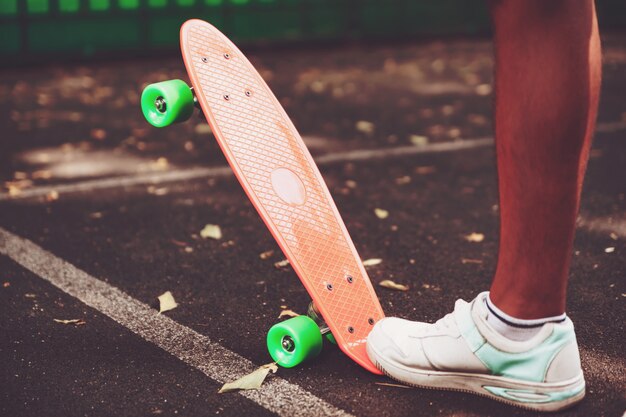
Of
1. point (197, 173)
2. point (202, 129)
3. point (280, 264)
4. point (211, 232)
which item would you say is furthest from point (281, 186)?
point (202, 129)

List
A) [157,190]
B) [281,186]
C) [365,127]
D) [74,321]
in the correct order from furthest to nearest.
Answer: [365,127] < [157,190] < [74,321] < [281,186]

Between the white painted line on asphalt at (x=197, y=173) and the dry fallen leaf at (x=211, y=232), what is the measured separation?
2.91 feet

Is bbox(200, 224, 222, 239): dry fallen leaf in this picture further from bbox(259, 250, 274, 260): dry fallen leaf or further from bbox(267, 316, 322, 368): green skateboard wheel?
bbox(267, 316, 322, 368): green skateboard wheel

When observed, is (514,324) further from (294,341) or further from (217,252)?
(217,252)

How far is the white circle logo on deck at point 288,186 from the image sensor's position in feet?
8.25

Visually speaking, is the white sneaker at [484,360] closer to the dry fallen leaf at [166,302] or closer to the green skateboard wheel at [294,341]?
the green skateboard wheel at [294,341]

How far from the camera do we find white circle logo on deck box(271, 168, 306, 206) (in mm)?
2514

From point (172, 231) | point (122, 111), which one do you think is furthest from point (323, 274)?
point (122, 111)

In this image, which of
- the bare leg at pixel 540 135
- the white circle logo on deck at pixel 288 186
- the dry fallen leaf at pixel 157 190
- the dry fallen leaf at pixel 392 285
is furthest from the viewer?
the dry fallen leaf at pixel 157 190

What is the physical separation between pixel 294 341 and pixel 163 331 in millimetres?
537

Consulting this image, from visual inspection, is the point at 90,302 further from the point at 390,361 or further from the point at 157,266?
the point at 390,361

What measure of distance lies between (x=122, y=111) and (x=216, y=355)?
14.7 feet

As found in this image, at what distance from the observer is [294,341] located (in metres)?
2.26

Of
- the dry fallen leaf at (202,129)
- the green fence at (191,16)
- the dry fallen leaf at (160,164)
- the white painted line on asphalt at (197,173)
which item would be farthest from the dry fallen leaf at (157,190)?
the green fence at (191,16)
